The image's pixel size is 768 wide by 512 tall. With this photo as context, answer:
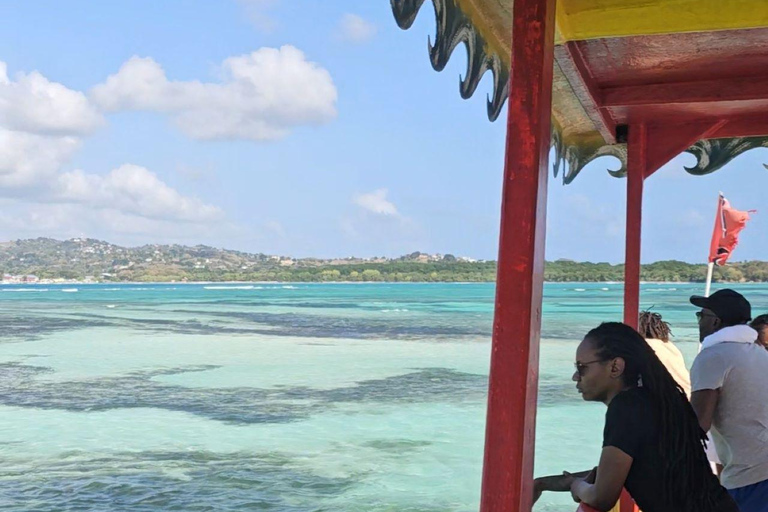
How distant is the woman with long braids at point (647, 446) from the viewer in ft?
5.83

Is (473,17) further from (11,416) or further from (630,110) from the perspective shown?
(11,416)

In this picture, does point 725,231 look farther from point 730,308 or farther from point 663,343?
point 730,308

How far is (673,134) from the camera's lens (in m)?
4.56

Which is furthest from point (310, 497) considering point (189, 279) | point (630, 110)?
point (189, 279)

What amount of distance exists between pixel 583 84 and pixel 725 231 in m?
→ 3.60

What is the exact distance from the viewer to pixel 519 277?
1995mm

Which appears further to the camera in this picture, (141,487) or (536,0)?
(141,487)

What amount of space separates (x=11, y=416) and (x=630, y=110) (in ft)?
42.8

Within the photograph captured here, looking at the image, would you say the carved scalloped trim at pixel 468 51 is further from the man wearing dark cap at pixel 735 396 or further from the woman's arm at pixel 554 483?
the woman's arm at pixel 554 483

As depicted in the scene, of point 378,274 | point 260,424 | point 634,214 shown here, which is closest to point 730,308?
point 634,214

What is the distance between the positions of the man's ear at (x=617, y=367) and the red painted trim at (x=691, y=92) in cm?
222

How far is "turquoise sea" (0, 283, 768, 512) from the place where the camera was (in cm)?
917

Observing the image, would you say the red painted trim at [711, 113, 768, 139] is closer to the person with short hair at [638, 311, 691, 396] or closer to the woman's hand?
the person with short hair at [638, 311, 691, 396]

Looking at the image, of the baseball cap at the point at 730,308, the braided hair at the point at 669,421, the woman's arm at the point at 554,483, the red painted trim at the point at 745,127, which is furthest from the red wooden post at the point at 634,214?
the braided hair at the point at 669,421
